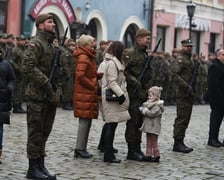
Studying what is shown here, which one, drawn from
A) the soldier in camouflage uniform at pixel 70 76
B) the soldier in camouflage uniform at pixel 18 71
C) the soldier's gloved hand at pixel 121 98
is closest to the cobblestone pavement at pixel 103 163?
the soldier's gloved hand at pixel 121 98

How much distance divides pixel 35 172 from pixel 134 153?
231 centimetres

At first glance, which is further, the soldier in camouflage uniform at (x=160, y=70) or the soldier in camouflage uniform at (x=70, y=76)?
the soldier in camouflage uniform at (x=160, y=70)

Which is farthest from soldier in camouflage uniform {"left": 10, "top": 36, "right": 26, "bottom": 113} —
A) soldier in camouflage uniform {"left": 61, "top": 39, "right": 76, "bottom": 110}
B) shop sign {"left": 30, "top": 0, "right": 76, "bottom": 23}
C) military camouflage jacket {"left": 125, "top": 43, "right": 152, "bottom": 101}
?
military camouflage jacket {"left": 125, "top": 43, "right": 152, "bottom": 101}

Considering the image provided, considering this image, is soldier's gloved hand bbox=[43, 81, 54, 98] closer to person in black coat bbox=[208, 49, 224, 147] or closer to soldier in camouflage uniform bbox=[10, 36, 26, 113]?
person in black coat bbox=[208, 49, 224, 147]

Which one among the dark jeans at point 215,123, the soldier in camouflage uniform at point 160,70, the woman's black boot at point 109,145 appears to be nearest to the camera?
the woman's black boot at point 109,145

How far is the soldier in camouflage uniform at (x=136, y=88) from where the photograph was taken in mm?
9656

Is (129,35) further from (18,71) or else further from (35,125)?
(35,125)

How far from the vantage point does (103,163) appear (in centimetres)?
923

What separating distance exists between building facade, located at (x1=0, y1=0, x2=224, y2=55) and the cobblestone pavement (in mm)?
8174

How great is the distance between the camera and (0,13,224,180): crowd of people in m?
7.77

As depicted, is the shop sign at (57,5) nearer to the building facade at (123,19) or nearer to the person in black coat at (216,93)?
the building facade at (123,19)

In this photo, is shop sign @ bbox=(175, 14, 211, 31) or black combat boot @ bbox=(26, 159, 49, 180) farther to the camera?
shop sign @ bbox=(175, 14, 211, 31)

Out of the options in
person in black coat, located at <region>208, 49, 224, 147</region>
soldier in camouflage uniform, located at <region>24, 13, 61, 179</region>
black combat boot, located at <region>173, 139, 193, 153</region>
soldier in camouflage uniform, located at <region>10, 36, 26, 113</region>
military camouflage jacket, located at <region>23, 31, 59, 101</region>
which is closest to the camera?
military camouflage jacket, located at <region>23, 31, 59, 101</region>

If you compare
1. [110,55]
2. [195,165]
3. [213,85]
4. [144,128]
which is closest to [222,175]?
[195,165]
